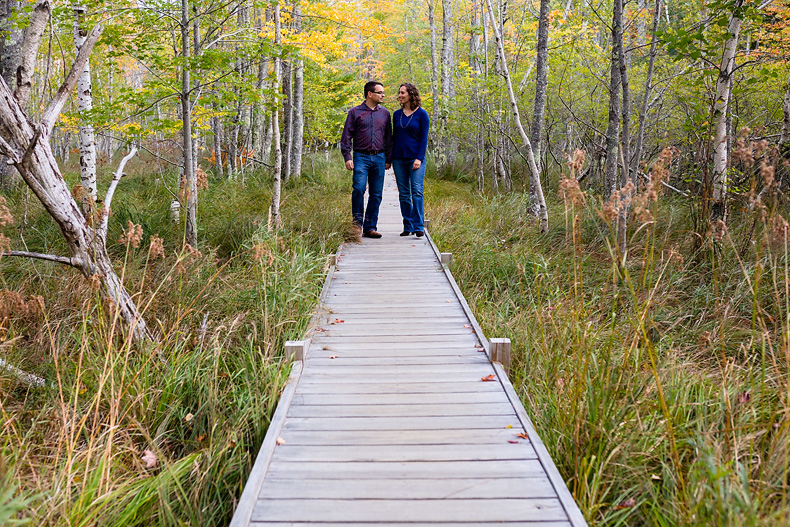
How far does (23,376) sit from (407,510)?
289 cm

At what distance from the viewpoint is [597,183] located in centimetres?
1341

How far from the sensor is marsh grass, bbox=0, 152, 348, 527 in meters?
2.50

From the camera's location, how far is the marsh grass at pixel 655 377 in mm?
2391

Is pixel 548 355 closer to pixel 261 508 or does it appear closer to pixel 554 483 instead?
pixel 554 483

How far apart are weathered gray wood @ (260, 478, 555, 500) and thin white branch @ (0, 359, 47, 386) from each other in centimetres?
206

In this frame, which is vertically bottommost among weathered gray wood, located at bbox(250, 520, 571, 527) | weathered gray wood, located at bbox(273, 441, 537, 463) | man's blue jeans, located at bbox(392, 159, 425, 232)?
weathered gray wood, located at bbox(250, 520, 571, 527)

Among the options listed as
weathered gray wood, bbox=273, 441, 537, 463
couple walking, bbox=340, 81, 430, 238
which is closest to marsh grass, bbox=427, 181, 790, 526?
weathered gray wood, bbox=273, 441, 537, 463

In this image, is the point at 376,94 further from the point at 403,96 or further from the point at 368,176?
the point at 368,176

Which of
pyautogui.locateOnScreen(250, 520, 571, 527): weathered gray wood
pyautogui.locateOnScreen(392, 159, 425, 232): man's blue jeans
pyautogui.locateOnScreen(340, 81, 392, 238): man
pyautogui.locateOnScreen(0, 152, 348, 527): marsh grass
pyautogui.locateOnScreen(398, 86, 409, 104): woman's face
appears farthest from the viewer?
pyautogui.locateOnScreen(392, 159, 425, 232): man's blue jeans

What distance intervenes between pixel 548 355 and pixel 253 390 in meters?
2.04

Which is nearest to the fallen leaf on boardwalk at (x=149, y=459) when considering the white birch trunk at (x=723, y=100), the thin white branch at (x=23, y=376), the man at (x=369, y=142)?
the thin white branch at (x=23, y=376)

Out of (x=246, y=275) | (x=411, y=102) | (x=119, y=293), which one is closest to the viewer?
(x=119, y=293)

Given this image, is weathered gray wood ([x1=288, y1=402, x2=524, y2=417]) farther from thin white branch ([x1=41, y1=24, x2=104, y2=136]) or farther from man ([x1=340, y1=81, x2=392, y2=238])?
man ([x1=340, y1=81, x2=392, y2=238])

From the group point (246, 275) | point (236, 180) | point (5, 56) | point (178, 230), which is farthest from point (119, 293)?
point (236, 180)
